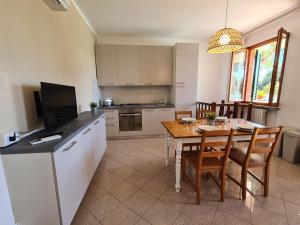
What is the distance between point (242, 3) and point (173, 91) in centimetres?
219

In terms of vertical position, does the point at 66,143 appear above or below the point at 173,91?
below

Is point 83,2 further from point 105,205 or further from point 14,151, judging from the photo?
point 105,205

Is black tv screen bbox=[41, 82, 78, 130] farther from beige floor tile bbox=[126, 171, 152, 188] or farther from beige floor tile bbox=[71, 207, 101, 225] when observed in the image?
beige floor tile bbox=[126, 171, 152, 188]

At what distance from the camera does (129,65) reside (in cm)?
390

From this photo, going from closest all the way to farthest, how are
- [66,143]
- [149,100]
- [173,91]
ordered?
[66,143], [173,91], [149,100]

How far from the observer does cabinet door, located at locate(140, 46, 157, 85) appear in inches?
154

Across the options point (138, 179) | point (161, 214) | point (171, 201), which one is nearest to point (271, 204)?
point (171, 201)

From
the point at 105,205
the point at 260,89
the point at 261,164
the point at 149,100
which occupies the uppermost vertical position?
the point at 260,89

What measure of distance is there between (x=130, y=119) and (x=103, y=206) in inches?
93.0

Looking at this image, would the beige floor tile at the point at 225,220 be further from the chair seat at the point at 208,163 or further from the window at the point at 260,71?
the window at the point at 260,71

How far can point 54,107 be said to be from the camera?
155 centimetres

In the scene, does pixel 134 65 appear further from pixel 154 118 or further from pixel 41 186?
pixel 41 186

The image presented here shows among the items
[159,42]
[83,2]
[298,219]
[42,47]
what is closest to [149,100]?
[159,42]

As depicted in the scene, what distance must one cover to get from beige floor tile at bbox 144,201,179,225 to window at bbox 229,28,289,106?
3.02m
